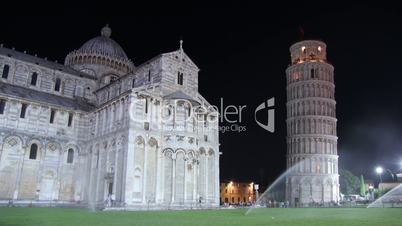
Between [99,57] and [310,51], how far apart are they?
131 ft

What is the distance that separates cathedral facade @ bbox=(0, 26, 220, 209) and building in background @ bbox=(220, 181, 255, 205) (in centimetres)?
4548

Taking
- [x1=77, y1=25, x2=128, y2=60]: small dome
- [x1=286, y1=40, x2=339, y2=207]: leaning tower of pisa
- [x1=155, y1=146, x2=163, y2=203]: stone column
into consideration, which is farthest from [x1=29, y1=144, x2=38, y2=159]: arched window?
[x1=286, y1=40, x2=339, y2=207]: leaning tower of pisa

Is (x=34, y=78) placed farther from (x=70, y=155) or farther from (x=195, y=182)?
(x=195, y=182)

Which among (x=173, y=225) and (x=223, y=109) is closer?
(x=173, y=225)

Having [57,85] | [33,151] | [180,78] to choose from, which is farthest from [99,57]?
[33,151]

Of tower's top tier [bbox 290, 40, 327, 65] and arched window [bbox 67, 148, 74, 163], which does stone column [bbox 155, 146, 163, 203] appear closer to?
arched window [bbox 67, 148, 74, 163]

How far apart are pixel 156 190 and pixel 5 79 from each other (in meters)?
22.4

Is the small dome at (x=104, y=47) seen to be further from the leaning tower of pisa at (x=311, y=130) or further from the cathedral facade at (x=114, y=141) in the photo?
the leaning tower of pisa at (x=311, y=130)

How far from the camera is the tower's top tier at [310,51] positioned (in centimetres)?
6975

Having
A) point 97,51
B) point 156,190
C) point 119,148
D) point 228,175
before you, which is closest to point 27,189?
point 119,148

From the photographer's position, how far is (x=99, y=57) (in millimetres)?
52469

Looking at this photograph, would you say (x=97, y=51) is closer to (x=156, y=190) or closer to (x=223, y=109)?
(x=223, y=109)

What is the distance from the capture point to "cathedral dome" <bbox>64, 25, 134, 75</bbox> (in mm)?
52375

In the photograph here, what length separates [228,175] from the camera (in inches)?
3433
